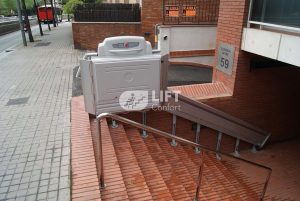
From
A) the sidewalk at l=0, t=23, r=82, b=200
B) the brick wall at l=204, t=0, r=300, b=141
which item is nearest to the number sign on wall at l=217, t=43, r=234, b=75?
the brick wall at l=204, t=0, r=300, b=141

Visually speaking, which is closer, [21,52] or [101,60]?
[101,60]

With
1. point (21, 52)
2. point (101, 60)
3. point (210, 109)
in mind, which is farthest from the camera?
point (21, 52)

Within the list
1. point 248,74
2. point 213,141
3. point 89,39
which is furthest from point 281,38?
point 89,39

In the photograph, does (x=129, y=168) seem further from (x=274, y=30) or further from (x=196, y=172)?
(x=274, y=30)

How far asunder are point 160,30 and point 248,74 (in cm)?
370

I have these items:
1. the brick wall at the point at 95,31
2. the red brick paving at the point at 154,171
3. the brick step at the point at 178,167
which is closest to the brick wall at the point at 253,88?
the red brick paving at the point at 154,171

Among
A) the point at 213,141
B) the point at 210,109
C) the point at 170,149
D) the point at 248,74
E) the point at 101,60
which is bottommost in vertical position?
the point at 213,141

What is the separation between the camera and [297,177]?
618 cm

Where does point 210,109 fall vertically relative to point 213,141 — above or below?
above

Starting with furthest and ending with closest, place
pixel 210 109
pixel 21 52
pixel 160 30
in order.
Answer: pixel 21 52, pixel 160 30, pixel 210 109

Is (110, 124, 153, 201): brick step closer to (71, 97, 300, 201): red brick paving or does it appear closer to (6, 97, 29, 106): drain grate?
(71, 97, 300, 201): red brick paving

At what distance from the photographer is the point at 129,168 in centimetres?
410

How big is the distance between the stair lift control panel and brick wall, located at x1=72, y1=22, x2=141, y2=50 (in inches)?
288

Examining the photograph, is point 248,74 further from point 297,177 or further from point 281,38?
point 297,177
